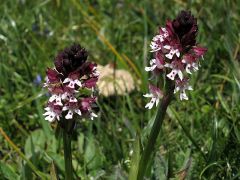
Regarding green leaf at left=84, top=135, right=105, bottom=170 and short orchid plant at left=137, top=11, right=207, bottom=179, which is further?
green leaf at left=84, top=135, right=105, bottom=170

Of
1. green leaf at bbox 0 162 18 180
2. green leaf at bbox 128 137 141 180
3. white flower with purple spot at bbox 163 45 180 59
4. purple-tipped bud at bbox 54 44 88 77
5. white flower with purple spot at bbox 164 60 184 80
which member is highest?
purple-tipped bud at bbox 54 44 88 77

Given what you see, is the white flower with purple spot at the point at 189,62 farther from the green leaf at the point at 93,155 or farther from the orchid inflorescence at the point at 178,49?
the green leaf at the point at 93,155

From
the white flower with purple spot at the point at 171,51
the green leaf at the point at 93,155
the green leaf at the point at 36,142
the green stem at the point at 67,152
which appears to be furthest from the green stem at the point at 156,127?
the green leaf at the point at 36,142

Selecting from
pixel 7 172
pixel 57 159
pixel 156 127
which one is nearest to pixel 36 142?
pixel 57 159

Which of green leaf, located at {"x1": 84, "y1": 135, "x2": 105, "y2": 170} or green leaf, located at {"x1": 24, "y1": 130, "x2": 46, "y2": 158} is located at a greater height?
green leaf, located at {"x1": 24, "y1": 130, "x2": 46, "y2": 158}

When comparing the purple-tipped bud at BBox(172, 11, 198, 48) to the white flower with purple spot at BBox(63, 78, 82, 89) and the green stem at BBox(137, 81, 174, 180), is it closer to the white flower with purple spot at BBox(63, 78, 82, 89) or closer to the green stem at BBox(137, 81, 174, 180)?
the green stem at BBox(137, 81, 174, 180)

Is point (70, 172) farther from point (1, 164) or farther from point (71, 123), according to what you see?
point (1, 164)

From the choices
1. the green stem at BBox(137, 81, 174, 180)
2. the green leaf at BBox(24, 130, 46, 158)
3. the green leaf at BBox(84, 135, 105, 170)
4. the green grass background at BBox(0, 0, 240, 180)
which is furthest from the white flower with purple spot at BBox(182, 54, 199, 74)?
the green leaf at BBox(24, 130, 46, 158)

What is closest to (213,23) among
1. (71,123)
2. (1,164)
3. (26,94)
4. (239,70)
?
(239,70)
